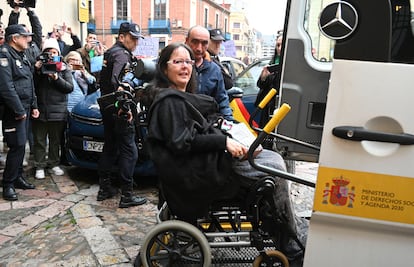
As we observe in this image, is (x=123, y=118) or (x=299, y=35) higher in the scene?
(x=299, y=35)

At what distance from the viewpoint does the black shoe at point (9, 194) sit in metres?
4.34

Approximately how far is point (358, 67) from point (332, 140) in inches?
13.0

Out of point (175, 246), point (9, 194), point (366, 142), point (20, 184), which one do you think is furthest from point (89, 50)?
point (366, 142)

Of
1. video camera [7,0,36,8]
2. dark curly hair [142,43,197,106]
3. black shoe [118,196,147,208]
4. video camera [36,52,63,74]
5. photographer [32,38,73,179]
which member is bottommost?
black shoe [118,196,147,208]

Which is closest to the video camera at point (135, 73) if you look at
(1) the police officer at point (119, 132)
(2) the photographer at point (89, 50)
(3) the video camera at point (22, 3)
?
(1) the police officer at point (119, 132)

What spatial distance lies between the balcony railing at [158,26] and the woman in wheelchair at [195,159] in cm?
4287

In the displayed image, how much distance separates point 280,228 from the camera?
2.55 meters

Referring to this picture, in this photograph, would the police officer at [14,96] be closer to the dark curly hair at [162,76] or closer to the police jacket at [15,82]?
the police jacket at [15,82]

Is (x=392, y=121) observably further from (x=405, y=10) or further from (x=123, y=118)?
(x=123, y=118)

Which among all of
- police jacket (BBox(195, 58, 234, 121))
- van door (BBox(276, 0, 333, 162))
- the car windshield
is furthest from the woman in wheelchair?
the car windshield

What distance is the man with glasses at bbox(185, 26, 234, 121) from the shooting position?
3.60m

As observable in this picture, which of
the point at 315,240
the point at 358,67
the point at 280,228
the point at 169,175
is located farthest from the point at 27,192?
the point at 358,67

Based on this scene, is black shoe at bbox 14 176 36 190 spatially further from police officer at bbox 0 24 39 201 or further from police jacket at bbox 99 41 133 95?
police jacket at bbox 99 41 133 95

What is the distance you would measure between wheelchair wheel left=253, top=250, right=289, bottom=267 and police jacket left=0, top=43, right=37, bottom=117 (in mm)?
3023
